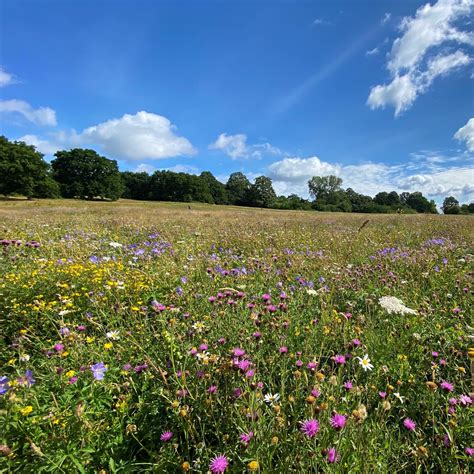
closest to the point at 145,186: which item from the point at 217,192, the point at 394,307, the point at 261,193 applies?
the point at 217,192

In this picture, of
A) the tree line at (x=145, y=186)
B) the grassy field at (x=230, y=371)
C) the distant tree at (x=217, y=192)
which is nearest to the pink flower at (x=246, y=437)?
the grassy field at (x=230, y=371)

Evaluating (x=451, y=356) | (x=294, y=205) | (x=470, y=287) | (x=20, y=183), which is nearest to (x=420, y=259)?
(x=470, y=287)

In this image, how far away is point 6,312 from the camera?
3.12m

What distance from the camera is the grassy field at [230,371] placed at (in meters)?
1.42

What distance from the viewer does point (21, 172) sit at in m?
48.2

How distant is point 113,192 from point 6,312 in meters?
66.4

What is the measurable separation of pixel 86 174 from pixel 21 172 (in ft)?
51.0

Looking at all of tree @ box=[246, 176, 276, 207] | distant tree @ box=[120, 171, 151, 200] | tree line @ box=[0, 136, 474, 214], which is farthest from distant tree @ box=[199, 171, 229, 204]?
distant tree @ box=[120, 171, 151, 200]

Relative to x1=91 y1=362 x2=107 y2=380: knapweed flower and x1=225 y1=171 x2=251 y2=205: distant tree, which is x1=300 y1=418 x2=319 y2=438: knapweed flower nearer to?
x1=91 y1=362 x2=107 y2=380: knapweed flower

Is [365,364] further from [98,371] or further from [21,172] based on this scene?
[21,172]

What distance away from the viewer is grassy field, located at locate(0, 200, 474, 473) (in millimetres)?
1415

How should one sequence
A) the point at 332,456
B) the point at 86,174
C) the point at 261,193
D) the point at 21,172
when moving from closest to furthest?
the point at 332,456 < the point at 21,172 < the point at 86,174 < the point at 261,193

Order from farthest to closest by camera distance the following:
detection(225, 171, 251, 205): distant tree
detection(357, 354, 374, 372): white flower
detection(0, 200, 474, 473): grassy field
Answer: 1. detection(225, 171, 251, 205): distant tree
2. detection(357, 354, 374, 372): white flower
3. detection(0, 200, 474, 473): grassy field

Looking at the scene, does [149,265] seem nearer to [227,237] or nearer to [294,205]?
[227,237]
